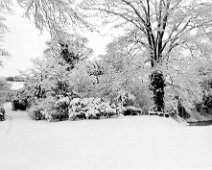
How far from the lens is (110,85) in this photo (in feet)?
52.7

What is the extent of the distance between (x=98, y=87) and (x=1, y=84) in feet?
49.2

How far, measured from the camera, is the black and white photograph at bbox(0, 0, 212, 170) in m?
5.95

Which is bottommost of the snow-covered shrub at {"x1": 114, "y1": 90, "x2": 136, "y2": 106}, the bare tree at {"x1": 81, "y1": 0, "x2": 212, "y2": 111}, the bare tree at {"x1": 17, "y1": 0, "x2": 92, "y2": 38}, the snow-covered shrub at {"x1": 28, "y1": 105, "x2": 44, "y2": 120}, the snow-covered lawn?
the snow-covered lawn

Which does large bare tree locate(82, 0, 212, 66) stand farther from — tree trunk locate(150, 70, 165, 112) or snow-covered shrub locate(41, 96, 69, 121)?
snow-covered shrub locate(41, 96, 69, 121)

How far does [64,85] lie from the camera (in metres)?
17.1

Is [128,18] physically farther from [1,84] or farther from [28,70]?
[1,84]

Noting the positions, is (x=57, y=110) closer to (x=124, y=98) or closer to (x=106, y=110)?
(x=106, y=110)

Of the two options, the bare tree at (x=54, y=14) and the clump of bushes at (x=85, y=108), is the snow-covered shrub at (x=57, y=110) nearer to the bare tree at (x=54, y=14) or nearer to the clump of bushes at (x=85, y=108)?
the clump of bushes at (x=85, y=108)

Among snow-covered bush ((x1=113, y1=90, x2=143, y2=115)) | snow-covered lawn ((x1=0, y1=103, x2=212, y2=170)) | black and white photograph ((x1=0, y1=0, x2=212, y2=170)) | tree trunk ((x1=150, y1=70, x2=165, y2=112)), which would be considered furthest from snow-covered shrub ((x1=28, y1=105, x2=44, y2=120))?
snow-covered lawn ((x1=0, y1=103, x2=212, y2=170))

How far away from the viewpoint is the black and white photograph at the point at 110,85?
5945mm

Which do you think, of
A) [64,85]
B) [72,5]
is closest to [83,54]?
[64,85]

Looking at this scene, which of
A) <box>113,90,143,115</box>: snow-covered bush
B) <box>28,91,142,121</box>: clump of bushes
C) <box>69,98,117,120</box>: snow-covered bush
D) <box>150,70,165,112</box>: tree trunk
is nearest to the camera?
<box>69,98,117,120</box>: snow-covered bush

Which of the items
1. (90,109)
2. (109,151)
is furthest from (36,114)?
(109,151)

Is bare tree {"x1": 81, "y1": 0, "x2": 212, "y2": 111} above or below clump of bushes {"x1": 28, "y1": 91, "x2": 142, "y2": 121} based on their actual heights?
above
